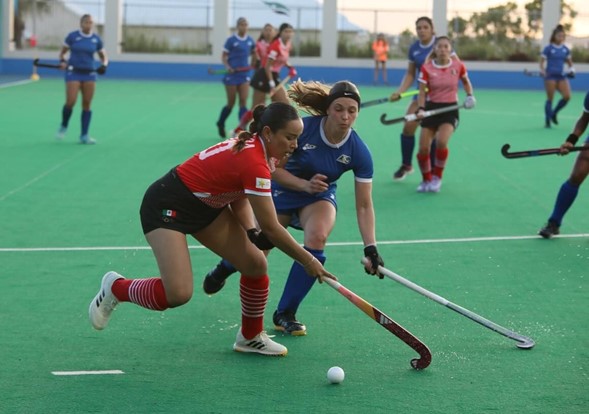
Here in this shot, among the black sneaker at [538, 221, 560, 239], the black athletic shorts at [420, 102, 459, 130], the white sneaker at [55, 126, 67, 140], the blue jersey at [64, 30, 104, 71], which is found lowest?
the black sneaker at [538, 221, 560, 239]

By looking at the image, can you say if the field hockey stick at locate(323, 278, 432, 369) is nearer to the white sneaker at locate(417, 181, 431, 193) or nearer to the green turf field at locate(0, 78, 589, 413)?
the green turf field at locate(0, 78, 589, 413)

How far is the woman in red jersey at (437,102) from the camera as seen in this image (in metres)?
11.1

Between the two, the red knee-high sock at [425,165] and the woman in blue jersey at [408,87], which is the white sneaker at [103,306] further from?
the woman in blue jersey at [408,87]

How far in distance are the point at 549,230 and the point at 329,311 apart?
9.87 ft

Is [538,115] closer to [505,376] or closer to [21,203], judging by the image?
[21,203]

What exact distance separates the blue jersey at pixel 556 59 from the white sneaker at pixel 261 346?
13.9m

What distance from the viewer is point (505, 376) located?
5.13m

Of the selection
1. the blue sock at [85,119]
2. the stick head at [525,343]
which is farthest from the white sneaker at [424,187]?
the stick head at [525,343]

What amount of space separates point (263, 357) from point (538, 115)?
649 inches

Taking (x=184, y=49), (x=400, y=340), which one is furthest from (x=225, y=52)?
(x=184, y=49)

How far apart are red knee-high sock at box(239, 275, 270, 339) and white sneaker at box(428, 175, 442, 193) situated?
586 centimetres

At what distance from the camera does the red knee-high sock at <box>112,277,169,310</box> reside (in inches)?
207

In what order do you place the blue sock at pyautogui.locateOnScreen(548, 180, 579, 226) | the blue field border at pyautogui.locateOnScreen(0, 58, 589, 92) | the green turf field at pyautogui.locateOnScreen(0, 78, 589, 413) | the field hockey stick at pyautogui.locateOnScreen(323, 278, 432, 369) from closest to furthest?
the green turf field at pyautogui.locateOnScreen(0, 78, 589, 413)
the field hockey stick at pyautogui.locateOnScreen(323, 278, 432, 369)
the blue sock at pyautogui.locateOnScreen(548, 180, 579, 226)
the blue field border at pyautogui.locateOnScreen(0, 58, 589, 92)

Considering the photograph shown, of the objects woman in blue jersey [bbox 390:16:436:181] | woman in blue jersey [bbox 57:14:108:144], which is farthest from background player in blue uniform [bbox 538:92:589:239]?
woman in blue jersey [bbox 57:14:108:144]
